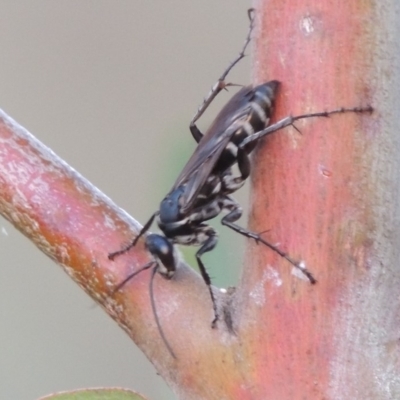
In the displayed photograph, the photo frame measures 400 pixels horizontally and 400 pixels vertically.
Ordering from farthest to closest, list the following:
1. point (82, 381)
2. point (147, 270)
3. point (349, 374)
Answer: point (82, 381), point (147, 270), point (349, 374)

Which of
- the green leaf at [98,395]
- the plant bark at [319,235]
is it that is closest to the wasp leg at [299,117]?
the plant bark at [319,235]

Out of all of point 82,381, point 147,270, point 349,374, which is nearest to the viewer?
point 349,374

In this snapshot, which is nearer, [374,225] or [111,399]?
[374,225]

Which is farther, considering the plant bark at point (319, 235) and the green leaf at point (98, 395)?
the green leaf at point (98, 395)

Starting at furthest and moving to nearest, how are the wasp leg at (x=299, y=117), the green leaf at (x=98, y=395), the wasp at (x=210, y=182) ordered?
the wasp at (x=210, y=182) → the green leaf at (x=98, y=395) → the wasp leg at (x=299, y=117)

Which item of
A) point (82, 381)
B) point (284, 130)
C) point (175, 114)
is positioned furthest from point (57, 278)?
point (284, 130)

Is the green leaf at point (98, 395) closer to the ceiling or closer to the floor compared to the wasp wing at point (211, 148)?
closer to the floor

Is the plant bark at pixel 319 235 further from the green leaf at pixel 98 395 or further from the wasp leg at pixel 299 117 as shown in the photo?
the green leaf at pixel 98 395

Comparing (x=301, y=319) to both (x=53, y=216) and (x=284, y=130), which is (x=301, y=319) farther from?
(x=53, y=216)
